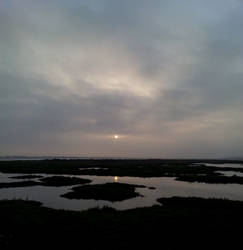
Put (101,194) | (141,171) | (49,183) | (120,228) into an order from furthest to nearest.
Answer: (141,171) < (49,183) < (101,194) < (120,228)

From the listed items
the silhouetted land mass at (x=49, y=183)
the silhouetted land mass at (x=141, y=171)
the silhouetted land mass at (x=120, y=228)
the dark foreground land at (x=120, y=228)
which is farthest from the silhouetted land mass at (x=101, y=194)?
the silhouetted land mass at (x=141, y=171)

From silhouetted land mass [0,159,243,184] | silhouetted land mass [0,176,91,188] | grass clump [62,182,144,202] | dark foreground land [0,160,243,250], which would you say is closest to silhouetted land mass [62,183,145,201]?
grass clump [62,182,144,202]

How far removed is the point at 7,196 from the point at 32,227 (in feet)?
58.7

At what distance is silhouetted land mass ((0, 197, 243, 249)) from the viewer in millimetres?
14680

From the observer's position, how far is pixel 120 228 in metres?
17.5

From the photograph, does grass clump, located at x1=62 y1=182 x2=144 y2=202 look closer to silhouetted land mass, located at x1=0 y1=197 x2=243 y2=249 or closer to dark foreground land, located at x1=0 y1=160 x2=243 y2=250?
dark foreground land, located at x1=0 y1=160 x2=243 y2=250

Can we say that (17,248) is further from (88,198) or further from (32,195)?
(32,195)

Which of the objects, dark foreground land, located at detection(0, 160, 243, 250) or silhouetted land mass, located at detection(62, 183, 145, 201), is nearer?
dark foreground land, located at detection(0, 160, 243, 250)

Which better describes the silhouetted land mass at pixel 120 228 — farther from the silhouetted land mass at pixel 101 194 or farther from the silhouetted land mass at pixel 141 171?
the silhouetted land mass at pixel 141 171

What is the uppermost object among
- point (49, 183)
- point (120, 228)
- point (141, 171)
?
point (141, 171)

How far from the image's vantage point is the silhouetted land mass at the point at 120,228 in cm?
1468

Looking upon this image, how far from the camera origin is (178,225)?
18344 mm

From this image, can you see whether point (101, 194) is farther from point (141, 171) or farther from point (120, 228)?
point (141, 171)

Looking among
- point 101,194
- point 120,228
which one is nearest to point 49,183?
Result: point 101,194
